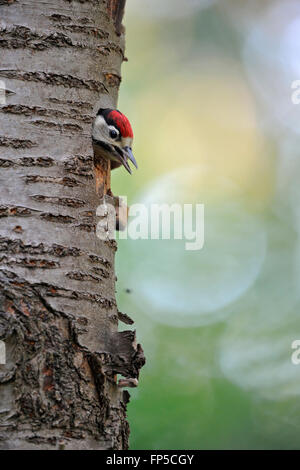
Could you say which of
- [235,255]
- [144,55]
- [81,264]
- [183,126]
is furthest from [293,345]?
[81,264]

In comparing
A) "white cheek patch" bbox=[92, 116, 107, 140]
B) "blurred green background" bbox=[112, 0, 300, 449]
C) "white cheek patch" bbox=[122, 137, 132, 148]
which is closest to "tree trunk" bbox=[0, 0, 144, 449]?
"white cheek patch" bbox=[92, 116, 107, 140]

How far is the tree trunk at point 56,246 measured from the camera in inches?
64.7

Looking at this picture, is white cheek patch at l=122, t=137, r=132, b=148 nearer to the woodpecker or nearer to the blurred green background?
the woodpecker

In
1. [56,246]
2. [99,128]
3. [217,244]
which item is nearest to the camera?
[56,246]

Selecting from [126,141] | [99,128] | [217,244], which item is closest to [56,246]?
[99,128]

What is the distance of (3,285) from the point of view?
5.53ft

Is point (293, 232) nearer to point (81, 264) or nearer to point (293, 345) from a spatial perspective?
point (293, 345)

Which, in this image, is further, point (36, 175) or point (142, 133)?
point (142, 133)

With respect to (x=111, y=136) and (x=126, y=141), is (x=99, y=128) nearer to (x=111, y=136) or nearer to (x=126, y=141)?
(x=111, y=136)

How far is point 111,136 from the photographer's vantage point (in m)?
2.09

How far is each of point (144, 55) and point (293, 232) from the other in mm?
2096

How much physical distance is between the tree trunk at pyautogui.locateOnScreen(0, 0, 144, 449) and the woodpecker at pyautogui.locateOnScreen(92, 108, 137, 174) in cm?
4

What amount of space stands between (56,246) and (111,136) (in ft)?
1.60

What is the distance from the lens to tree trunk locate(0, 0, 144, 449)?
1.64m
